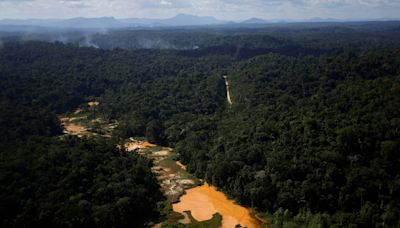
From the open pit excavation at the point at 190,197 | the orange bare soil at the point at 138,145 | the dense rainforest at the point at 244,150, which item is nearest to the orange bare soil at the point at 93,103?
the dense rainforest at the point at 244,150

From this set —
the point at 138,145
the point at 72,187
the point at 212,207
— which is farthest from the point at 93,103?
the point at 212,207

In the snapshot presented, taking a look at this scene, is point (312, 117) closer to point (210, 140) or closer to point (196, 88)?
point (210, 140)

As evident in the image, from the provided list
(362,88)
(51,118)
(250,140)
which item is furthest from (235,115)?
(51,118)

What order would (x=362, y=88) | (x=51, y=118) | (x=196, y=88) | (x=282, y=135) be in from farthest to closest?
(x=196, y=88) < (x=51, y=118) < (x=362, y=88) < (x=282, y=135)

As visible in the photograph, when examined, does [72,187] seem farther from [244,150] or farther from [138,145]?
[138,145]

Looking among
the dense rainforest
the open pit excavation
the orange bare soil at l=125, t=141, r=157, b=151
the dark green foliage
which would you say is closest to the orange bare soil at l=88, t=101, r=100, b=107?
the dense rainforest

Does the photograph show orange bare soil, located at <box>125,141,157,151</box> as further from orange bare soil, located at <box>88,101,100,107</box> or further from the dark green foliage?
orange bare soil, located at <box>88,101,100,107</box>
